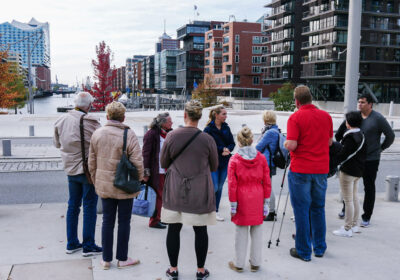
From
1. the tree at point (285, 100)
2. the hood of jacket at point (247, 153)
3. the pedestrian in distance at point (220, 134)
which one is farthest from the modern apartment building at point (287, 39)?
the hood of jacket at point (247, 153)

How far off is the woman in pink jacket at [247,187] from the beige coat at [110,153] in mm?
1101

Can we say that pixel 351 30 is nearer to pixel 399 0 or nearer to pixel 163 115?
pixel 163 115

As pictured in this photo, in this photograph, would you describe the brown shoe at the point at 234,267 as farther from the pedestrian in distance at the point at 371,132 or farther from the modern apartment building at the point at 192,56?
the modern apartment building at the point at 192,56

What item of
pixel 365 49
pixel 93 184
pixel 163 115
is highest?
pixel 365 49

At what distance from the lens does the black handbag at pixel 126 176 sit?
4.34 metres

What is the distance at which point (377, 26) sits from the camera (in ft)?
198

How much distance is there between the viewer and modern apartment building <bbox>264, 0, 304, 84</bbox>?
2884 inches

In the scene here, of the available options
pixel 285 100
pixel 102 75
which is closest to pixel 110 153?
pixel 102 75

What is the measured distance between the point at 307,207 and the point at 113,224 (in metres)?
2.35

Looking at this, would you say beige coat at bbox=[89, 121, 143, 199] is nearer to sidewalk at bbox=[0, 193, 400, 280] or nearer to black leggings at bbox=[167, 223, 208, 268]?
black leggings at bbox=[167, 223, 208, 268]

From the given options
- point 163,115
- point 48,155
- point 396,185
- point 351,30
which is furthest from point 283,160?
point 48,155

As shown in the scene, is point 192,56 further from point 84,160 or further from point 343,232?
point 84,160

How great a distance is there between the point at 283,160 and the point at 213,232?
152 centimetres

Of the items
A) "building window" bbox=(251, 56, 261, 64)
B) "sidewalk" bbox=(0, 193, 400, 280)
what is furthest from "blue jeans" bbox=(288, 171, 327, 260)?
"building window" bbox=(251, 56, 261, 64)
